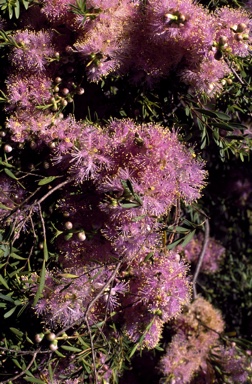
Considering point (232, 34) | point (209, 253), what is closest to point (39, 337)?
point (232, 34)

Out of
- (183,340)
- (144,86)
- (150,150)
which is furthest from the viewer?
(183,340)

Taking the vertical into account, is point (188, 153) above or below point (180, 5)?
below

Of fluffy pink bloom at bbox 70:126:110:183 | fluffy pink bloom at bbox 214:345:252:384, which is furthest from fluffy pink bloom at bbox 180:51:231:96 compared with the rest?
fluffy pink bloom at bbox 214:345:252:384

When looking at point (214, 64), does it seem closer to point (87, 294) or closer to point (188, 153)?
point (188, 153)

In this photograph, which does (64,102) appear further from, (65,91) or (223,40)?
(223,40)

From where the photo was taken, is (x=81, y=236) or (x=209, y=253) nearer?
(x=81, y=236)

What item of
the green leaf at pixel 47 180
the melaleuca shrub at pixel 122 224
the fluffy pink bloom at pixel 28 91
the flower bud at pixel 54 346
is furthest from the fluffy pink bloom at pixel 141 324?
the fluffy pink bloom at pixel 28 91

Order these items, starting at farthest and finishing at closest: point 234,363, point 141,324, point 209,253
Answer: point 209,253 → point 234,363 → point 141,324

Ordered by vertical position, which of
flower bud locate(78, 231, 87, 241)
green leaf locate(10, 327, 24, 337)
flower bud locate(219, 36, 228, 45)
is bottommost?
green leaf locate(10, 327, 24, 337)

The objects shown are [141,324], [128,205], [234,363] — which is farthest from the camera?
[234,363]

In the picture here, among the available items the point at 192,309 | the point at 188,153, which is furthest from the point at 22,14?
the point at 192,309

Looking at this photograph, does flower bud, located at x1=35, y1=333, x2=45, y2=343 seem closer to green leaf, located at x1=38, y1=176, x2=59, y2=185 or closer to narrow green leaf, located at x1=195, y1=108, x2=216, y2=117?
green leaf, located at x1=38, y1=176, x2=59, y2=185
